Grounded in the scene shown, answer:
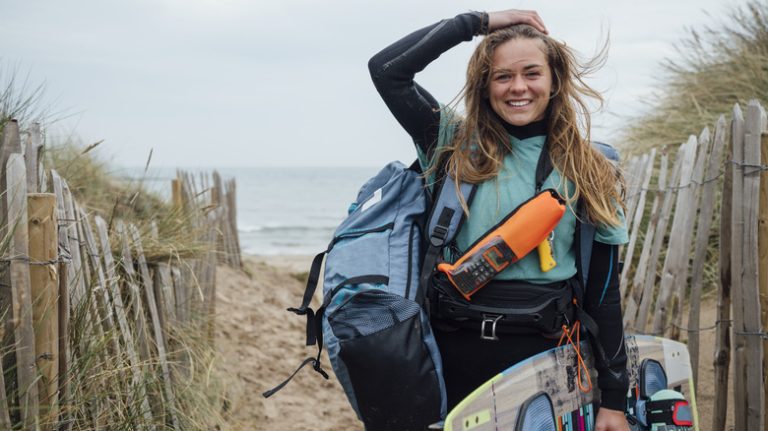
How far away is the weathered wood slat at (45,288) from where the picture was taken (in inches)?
94.0

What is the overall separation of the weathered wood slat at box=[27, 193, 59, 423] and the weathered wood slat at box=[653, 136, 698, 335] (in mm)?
3220

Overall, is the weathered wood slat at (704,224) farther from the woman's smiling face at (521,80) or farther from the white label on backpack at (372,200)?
the white label on backpack at (372,200)

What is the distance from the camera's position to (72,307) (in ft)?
9.45

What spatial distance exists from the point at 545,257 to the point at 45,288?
172 cm

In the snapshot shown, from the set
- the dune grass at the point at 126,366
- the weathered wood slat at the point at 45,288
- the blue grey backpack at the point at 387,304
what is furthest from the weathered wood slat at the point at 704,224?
the weathered wood slat at the point at 45,288

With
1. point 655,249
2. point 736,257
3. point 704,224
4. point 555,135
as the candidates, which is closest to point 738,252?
point 736,257

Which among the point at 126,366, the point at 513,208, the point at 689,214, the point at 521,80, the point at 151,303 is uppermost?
the point at 521,80

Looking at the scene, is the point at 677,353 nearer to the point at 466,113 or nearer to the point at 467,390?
the point at 467,390

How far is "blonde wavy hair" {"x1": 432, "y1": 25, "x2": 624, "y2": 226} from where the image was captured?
8.03 feet

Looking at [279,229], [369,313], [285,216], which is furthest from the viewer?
[285,216]

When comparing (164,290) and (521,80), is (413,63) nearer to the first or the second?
(521,80)

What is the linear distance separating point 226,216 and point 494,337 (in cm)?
615

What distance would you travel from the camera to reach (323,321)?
7.87 feet

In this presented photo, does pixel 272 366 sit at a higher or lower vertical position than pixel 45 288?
lower
